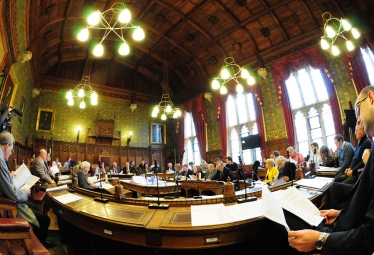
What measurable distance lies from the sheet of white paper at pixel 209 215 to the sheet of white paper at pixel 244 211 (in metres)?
0.05

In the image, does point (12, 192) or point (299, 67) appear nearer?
point (12, 192)

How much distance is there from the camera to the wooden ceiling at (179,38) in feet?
27.3

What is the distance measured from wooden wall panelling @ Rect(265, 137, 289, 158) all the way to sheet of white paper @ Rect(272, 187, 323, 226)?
A: 8477 mm

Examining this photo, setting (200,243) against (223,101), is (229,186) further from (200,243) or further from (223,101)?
(223,101)

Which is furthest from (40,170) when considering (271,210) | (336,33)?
(336,33)

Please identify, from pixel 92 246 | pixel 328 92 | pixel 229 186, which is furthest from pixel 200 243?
pixel 328 92

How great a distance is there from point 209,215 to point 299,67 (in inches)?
390

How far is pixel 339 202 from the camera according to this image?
2.12 m

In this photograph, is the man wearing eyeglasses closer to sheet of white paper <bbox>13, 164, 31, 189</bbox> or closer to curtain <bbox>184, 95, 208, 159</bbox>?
sheet of white paper <bbox>13, 164, 31, 189</bbox>

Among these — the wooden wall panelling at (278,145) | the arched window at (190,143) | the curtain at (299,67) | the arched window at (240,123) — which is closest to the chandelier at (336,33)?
the curtain at (299,67)

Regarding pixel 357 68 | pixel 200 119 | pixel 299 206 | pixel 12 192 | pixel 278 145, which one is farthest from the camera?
pixel 200 119

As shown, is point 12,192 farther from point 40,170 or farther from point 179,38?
point 179,38

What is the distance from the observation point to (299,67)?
962cm

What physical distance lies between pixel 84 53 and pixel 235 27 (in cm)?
845
